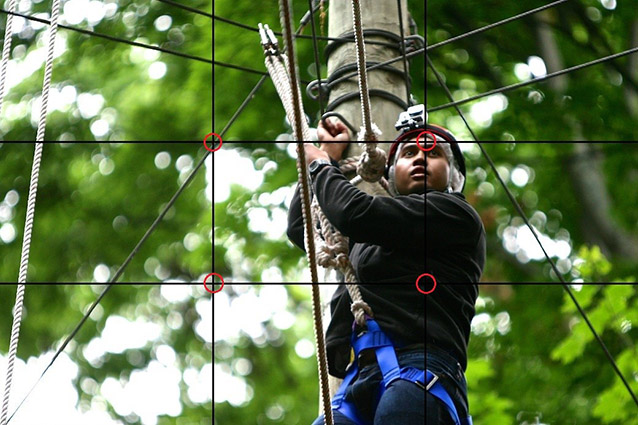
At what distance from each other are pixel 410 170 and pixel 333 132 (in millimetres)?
323

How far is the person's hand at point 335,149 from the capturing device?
3.88 metres

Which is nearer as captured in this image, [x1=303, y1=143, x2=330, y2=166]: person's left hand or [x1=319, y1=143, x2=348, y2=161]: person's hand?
[x1=303, y1=143, x2=330, y2=166]: person's left hand

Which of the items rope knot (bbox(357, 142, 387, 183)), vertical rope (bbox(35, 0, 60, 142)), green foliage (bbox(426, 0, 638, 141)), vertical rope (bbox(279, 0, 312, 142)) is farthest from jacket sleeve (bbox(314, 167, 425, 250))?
green foliage (bbox(426, 0, 638, 141))

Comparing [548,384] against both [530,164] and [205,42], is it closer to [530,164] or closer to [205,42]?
[530,164]

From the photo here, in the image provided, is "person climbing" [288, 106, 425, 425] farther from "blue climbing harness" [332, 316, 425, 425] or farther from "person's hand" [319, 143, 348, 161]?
"person's hand" [319, 143, 348, 161]

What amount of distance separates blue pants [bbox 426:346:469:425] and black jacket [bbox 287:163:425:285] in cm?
23

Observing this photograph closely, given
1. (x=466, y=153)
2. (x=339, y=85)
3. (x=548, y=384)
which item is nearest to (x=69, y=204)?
(x=466, y=153)

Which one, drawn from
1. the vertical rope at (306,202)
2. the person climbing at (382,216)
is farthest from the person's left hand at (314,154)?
the vertical rope at (306,202)

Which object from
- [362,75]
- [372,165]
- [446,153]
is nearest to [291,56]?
[362,75]

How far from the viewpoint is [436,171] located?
3732 mm

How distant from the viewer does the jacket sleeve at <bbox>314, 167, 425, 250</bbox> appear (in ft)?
11.4

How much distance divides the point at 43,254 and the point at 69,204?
395 mm

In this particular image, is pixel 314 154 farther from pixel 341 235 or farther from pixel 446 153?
pixel 446 153

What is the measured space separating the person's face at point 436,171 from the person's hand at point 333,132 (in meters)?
0.30
